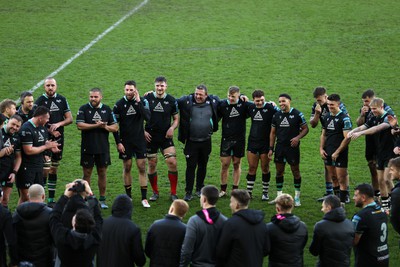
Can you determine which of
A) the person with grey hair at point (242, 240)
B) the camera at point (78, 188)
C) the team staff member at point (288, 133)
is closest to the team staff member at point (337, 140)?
the team staff member at point (288, 133)

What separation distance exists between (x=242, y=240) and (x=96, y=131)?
5.47m

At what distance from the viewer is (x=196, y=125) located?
14156mm

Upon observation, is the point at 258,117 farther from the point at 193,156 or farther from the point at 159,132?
the point at 159,132

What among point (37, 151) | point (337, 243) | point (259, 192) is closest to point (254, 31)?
point (259, 192)

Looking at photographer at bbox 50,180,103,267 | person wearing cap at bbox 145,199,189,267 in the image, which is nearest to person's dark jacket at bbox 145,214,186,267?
person wearing cap at bbox 145,199,189,267

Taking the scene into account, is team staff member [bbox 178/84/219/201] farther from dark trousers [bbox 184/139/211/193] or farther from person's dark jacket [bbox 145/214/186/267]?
person's dark jacket [bbox 145/214/186/267]

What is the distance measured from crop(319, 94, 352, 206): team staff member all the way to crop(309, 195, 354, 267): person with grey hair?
4.16 metres

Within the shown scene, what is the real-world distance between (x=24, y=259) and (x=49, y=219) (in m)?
0.58

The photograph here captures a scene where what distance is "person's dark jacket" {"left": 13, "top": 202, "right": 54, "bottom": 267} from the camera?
9109 millimetres

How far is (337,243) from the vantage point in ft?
30.2

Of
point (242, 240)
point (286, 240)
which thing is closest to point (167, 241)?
point (242, 240)

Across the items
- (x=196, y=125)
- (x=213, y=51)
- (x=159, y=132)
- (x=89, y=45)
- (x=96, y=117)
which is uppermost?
(x=89, y=45)

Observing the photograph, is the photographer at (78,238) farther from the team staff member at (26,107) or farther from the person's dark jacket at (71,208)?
the team staff member at (26,107)

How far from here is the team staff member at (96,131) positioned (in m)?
13.6
